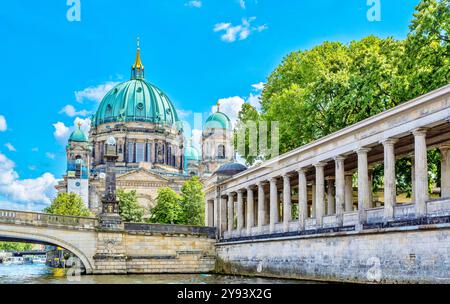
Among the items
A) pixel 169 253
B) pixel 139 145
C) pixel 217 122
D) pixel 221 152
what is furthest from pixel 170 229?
pixel 221 152

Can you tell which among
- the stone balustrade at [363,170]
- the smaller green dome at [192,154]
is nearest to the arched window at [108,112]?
the smaller green dome at [192,154]

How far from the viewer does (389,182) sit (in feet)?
76.2

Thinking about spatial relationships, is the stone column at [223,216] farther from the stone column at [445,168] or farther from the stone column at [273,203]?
the stone column at [445,168]

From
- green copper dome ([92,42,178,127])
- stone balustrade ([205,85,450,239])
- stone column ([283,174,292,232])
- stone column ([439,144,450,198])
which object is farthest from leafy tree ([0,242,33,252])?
stone column ([439,144,450,198])

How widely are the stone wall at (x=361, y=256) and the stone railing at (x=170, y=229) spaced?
580cm

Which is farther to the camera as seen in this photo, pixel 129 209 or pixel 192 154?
pixel 192 154

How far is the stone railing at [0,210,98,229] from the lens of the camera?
3581cm

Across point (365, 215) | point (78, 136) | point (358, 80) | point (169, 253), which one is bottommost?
point (169, 253)

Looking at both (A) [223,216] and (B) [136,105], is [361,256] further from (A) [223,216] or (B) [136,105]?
(B) [136,105]

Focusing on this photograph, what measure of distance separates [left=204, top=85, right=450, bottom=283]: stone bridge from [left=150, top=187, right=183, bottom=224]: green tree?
2343 cm

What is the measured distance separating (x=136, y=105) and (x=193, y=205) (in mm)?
37269

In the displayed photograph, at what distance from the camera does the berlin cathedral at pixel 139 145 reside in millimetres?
87938

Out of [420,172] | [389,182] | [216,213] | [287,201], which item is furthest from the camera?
[216,213]
